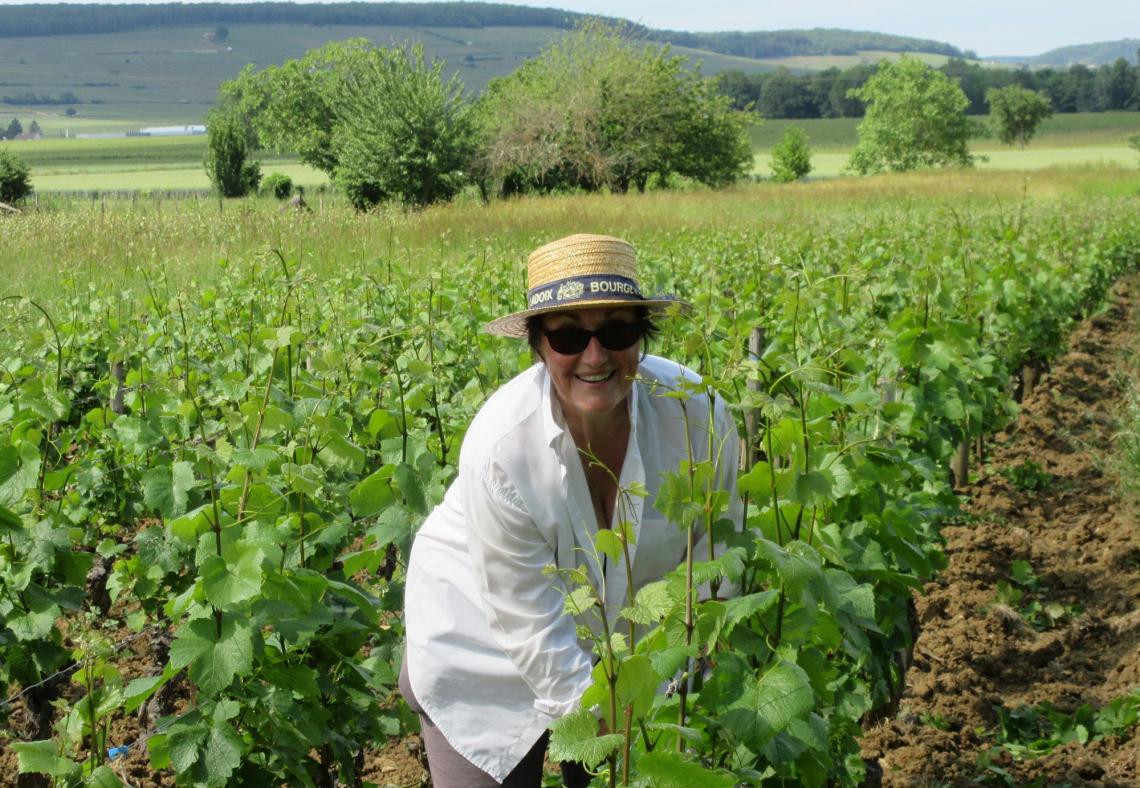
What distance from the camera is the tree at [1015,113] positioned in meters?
98.6

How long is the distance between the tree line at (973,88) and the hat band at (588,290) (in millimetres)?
121946

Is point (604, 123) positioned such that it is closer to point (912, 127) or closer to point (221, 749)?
point (221, 749)

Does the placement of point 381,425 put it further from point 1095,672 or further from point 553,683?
point 1095,672

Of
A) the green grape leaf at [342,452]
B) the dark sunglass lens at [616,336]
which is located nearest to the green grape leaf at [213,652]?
the green grape leaf at [342,452]

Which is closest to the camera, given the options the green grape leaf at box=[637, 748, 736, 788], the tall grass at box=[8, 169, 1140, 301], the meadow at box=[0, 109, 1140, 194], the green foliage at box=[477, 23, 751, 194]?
the green grape leaf at box=[637, 748, 736, 788]

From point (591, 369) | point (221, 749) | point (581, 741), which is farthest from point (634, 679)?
point (221, 749)

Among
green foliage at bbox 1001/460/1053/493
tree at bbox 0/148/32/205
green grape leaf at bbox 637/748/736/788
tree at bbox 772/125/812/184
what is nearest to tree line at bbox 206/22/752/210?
tree at bbox 0/148/32/205

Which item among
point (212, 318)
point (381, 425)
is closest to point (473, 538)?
point (381, 425)

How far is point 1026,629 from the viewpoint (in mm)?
5098

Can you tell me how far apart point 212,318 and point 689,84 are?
44.1 meters

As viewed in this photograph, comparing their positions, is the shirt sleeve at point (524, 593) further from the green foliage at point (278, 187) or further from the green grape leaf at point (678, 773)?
the green foliage at point (278, 187)

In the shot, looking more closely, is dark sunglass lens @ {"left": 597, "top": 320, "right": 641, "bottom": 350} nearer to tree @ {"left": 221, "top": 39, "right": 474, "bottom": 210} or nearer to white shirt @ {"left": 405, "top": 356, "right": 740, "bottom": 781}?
white shirt @ {"left": 405, "top": 356, "right": 740, "bottom": 781}

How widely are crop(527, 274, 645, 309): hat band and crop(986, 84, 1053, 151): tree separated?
104m

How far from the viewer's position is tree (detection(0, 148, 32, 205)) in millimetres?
37312
